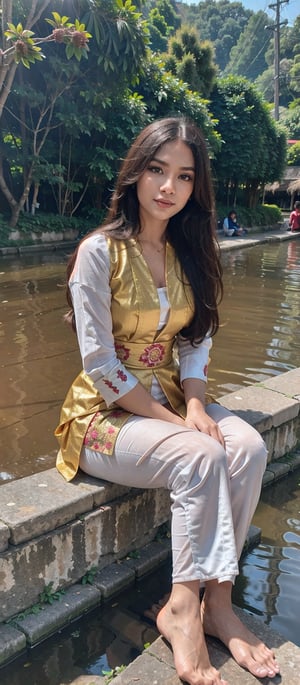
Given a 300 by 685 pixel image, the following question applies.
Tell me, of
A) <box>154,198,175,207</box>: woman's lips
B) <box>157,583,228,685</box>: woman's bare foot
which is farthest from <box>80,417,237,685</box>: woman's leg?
<box>154,198,175,207</box>: woman's lips

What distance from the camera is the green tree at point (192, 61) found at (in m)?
17.6

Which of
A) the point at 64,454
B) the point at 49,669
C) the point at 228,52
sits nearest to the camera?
the point at 49,669

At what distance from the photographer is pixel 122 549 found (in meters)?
2.24

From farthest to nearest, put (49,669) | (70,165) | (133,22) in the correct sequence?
(70,165)
(133,22)
(49,669)

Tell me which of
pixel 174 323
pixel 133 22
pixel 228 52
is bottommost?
pixel 174 323

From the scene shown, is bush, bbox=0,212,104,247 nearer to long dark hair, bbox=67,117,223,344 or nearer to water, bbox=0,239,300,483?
water, bbox=0,239,300,483

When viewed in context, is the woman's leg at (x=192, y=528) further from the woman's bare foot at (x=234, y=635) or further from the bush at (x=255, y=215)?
the bush at (x=255, y=215)

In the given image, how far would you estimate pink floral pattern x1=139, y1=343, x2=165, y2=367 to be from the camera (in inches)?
86.0

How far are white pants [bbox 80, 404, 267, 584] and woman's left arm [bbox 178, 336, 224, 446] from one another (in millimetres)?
72

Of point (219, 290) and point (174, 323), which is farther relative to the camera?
point (219, 290)

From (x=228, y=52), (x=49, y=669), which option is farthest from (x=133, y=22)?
(x=228, y=52)

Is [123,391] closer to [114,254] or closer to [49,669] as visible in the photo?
[114,254]

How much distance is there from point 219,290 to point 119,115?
11.9 m

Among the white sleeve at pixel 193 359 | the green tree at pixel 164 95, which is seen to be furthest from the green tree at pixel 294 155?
the white sleeve at pixel 193 359
